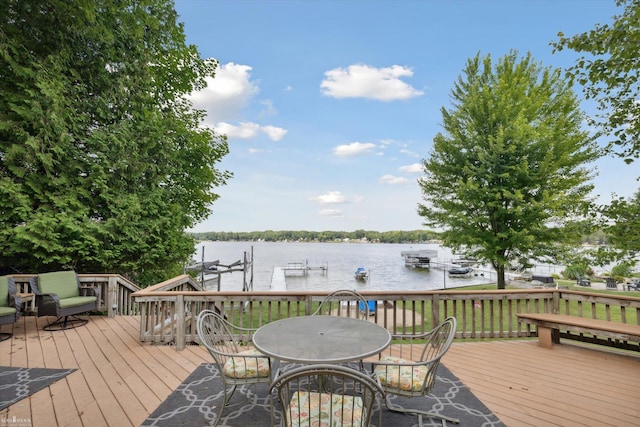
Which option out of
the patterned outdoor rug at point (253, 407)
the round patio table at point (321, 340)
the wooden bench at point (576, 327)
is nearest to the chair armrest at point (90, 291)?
the patterned outdoor rug at point (253, 407)

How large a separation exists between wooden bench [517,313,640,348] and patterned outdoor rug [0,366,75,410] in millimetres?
6011

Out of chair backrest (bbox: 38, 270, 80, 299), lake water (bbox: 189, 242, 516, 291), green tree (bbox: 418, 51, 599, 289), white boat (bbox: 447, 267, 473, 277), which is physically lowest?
lake water (bbox: 189, 242, 516, 291)

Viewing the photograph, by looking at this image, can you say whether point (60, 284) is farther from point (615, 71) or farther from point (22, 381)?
point (615, 71)

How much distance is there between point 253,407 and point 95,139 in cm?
743

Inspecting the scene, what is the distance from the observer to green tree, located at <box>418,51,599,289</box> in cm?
768

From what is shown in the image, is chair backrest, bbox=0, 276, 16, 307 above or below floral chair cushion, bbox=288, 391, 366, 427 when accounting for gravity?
above

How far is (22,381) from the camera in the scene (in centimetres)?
314

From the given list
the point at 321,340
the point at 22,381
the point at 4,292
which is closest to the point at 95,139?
the point at 4,292

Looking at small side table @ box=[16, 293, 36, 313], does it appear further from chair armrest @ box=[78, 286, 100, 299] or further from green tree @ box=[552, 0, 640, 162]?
green tree @ box=[552, 0, 640, 162]

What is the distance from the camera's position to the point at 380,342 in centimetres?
235

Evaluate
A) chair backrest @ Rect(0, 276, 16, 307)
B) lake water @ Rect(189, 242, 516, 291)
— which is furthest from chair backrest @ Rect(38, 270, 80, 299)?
lake water @ Rect(189, 242, 516, 291)

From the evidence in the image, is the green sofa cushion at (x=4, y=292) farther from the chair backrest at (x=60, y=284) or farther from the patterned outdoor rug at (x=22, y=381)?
the patterned outdoor rug at (x=22, y=381)

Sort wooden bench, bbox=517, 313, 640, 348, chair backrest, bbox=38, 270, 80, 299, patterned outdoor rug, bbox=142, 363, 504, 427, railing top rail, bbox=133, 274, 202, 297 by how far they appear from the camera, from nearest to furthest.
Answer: patterned outdoor rug, bbox=142, 363, 504, 427 → wooden bench, bbox=517, 313, 640, 348 → railing top rail, bbox=133, 274, 202, 297 → chair backrest, bbox=38, 270, 80, 299

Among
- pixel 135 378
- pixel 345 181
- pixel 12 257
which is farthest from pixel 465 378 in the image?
pixel 345 181
